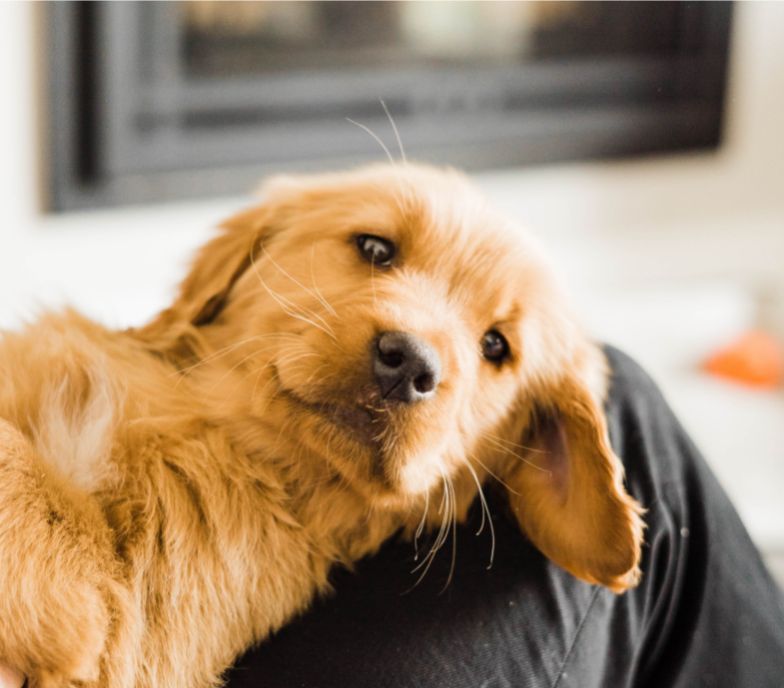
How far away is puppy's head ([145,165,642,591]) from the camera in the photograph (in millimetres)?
1133

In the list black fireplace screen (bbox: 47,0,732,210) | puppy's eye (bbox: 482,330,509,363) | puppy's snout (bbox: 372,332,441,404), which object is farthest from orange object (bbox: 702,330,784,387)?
puppy's snout (bbox: 372,332,441,404)

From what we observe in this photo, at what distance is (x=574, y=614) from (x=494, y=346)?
368mm

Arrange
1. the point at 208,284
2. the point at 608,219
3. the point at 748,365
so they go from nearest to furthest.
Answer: the point at 208,284
the point at 748,365
the point at 608,219

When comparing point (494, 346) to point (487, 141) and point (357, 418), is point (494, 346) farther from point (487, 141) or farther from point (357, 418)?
point (487, 141)

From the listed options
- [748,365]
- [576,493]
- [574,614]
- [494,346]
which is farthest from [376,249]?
[748,365]

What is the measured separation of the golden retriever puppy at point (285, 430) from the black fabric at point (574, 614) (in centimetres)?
5

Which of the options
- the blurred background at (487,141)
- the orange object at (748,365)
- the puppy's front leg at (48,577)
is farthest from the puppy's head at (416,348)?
the orange object at (748,365)

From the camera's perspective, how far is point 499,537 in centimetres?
122

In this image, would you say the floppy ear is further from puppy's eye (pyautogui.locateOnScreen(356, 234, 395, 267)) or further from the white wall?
the white wall

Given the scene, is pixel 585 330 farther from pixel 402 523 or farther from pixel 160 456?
pixel 160 456

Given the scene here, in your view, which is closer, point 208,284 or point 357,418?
point 357,418

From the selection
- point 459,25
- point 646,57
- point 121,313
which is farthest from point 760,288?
point 121,313

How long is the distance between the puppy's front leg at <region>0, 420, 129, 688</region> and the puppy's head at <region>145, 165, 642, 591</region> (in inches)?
10.8

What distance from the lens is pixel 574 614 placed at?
114 cm
